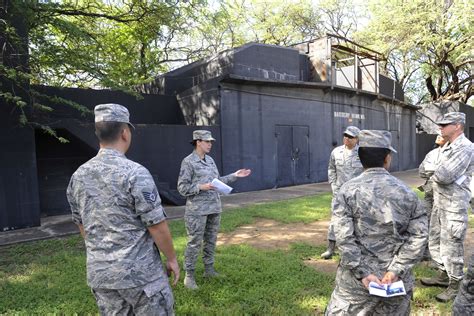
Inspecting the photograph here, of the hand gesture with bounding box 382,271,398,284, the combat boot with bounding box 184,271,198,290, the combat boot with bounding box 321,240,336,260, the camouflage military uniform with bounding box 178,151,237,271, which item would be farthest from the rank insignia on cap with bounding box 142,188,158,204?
the combat boot with bounding box 321,240,336,260

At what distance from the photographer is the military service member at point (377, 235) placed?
2219mm

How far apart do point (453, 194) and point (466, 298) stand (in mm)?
1620

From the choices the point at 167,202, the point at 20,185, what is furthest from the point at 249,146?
the point at 20,185

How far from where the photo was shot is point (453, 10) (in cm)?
1468

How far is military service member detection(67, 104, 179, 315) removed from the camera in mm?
2094

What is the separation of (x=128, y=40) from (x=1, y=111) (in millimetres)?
11434

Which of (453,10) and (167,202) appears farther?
(453,10)

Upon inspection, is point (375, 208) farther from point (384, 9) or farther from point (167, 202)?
point (384, 9)

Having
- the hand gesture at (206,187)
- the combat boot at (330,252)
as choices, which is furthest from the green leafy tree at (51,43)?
the combat boot at (330,252)

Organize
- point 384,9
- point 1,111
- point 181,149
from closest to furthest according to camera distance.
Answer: point 1,111
point 181,149
point 384,9

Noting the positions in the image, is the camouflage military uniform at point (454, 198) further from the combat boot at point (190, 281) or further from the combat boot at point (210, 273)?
the combat boot at point (190, 281)

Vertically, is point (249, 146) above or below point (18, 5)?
below

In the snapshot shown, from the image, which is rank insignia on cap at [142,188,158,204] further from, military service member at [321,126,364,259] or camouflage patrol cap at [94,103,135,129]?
military service member at [321,126,364,259]

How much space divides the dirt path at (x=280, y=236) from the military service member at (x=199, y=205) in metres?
1.62
